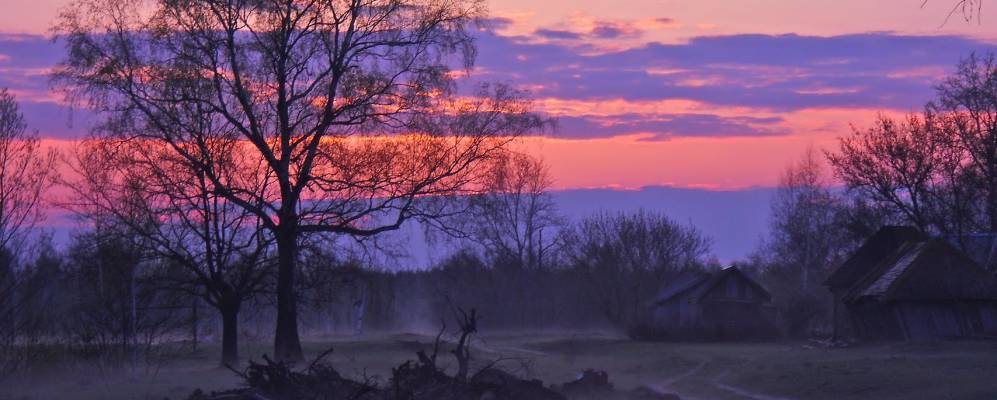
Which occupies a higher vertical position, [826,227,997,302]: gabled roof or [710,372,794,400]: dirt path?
[826,227,997,302]: gabled roof

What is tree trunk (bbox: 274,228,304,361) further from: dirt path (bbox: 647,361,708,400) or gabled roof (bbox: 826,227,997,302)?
gabled roof (bbox: 826,227,997,302)

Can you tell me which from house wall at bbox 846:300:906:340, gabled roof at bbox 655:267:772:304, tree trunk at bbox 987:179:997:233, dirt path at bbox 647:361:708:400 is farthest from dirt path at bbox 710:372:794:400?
tree trunk at bbox 987:179:997:233

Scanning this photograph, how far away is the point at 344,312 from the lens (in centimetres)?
7825

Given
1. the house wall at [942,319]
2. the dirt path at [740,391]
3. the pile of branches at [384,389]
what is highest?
the house wall at [942,319]

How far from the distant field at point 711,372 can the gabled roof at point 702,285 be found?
966 cm

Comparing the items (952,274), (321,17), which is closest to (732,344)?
(952,274)

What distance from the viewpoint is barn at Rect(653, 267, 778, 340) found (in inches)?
2178

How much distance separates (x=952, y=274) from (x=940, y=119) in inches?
633

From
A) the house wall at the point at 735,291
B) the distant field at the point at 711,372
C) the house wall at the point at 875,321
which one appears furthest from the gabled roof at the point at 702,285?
the house wall at the point at 875,321

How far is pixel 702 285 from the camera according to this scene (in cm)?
5647

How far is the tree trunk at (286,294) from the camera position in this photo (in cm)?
3053

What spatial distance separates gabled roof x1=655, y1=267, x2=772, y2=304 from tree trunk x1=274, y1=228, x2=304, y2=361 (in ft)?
97.0

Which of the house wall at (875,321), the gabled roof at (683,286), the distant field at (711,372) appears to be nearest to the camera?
the distant field at (711,372)

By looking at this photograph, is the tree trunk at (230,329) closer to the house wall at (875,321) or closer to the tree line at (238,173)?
the tree line at (238,173)
